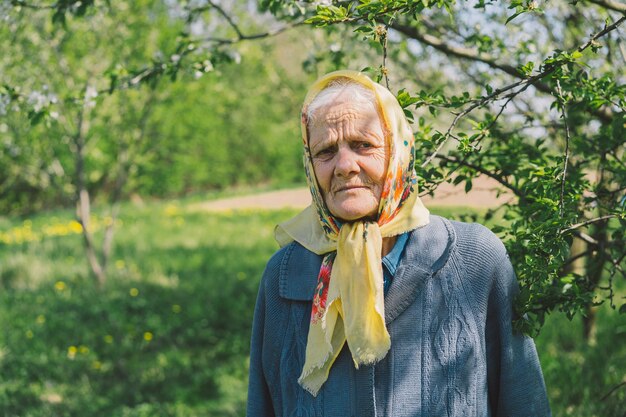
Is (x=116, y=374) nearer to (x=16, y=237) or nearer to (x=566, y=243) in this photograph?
(x=566, y=243)

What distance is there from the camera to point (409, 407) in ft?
5.90

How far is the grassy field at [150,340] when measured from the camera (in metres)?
4.32

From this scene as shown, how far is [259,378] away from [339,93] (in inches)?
36.6

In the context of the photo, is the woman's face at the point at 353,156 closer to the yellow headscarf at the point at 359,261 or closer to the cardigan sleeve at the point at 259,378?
the yellow headscarf at the point at 359,261

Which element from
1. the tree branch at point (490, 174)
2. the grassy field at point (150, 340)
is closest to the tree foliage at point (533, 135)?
the tree branch at point (490, 174)

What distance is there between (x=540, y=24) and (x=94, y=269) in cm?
468

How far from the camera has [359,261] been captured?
1.83 m

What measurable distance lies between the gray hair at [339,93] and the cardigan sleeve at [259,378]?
A: 559mm

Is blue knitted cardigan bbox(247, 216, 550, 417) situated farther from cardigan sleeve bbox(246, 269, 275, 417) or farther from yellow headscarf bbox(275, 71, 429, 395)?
cardigan sleeve bbox(246, 269, 275, 417)

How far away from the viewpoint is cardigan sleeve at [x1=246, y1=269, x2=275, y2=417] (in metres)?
2.11

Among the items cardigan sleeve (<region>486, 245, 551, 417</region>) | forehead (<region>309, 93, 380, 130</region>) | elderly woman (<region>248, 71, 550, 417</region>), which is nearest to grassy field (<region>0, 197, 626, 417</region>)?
cardigan sleeve (<region>486, 245, 551, 417</region>)

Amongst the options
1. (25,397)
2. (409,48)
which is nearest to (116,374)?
(25,397)

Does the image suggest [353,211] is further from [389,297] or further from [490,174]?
[490,174]

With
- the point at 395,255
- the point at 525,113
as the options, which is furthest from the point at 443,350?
the point at 525,113
